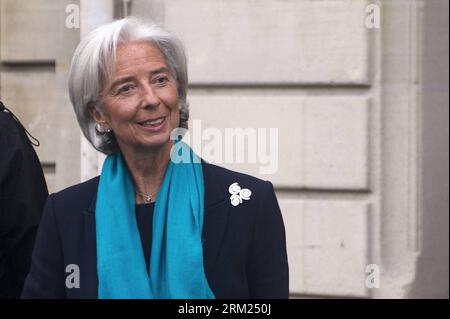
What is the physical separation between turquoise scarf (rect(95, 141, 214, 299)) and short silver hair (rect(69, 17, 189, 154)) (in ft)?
0.79

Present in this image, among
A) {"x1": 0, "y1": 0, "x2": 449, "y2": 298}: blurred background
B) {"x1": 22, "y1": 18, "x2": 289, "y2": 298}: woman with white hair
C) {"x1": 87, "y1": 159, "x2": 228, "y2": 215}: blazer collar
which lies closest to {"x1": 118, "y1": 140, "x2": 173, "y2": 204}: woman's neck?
{"x1": 22, "y1": 18, "x2": 289, "y2": 298}: woman with white hair

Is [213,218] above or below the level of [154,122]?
below

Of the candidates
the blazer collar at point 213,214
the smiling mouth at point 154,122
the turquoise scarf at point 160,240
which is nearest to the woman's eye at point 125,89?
the smiling mouth at point 154,122

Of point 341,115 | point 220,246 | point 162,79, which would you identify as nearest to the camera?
point 220,246

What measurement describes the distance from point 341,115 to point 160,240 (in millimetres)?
2762

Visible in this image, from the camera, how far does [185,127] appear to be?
3213 millimetres

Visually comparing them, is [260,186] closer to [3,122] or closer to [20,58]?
[3,122]

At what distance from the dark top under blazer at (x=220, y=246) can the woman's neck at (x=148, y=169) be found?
0.13m

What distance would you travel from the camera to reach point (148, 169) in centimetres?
313

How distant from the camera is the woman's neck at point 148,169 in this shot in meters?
3.10

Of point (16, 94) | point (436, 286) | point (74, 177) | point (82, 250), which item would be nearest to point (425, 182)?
point (436, 286)

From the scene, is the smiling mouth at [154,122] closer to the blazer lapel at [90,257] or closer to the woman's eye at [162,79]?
the woman's eye at [162,79]

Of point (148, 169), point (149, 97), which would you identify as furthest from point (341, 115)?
point (149, 97)

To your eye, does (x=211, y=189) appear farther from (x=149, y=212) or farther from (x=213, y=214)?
(x=149, y=212)
